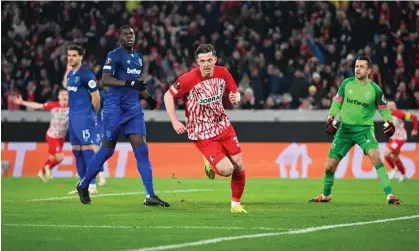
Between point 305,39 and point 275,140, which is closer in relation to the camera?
point 275,140

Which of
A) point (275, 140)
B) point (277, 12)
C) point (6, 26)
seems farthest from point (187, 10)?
point (275, 140)

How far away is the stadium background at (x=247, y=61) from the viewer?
933 inches

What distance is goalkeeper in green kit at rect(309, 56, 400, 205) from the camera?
46.7ft

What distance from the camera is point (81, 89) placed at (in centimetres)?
1535

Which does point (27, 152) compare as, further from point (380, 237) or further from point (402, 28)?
point (380, 237)

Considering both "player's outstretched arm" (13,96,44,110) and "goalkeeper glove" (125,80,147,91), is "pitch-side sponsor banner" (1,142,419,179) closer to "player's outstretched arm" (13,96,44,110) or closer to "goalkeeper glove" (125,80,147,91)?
"player's outstretched arm" (13,96,44,110)

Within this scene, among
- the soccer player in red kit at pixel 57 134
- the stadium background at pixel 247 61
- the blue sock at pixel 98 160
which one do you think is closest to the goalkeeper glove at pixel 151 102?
the blue sock at pixel 98 160

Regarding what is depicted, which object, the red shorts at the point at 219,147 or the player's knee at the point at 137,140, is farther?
the player's knee at the point at 137,140

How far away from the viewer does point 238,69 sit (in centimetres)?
2769

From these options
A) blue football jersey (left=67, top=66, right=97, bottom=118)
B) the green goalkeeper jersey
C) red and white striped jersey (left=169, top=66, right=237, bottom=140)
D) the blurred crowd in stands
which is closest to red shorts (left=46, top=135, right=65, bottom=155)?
the blurred crowd in stands

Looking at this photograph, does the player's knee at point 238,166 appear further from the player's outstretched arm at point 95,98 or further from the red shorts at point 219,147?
the player's outstretched arm at point 95,98

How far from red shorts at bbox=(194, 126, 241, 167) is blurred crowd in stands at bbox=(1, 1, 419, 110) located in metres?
13.5

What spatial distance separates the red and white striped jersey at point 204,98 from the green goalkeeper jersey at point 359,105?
2652 millimetres

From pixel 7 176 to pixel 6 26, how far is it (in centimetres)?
829
